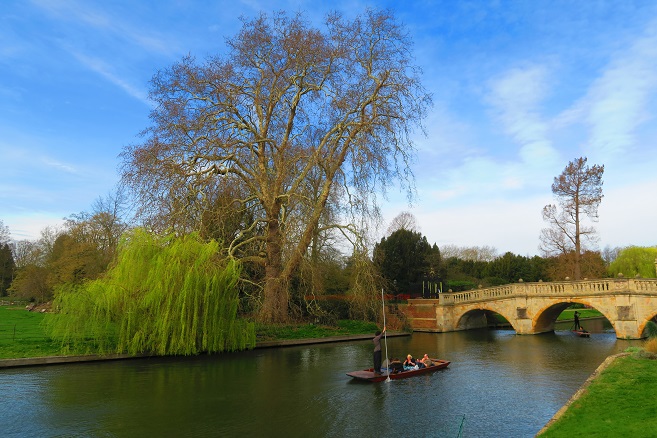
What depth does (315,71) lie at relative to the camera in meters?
25.5

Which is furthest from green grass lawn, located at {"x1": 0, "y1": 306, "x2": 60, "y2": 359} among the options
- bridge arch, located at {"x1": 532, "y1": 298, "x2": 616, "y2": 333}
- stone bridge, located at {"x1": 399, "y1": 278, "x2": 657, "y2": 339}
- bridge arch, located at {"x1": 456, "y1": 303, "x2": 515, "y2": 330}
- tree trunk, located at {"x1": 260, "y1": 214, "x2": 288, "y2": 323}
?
bridge arch, located at {"x1": 532, "y1": 298, "x2": 616, "y2": 333}

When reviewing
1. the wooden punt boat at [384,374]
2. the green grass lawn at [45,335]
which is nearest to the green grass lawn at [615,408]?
the wooden punt boat at [384,374]

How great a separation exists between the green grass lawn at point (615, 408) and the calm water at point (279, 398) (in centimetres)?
106

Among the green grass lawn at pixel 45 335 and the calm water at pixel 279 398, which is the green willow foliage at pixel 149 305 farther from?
the calm water at pixel 279 398

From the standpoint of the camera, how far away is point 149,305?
1827 centimetres

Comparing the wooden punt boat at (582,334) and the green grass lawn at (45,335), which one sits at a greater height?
the green grass lawn at (45,335)

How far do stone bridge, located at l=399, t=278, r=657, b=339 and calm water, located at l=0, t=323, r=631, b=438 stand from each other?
7.32 metres

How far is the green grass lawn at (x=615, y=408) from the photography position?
7207 mm

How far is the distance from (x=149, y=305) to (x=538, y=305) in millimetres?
22038

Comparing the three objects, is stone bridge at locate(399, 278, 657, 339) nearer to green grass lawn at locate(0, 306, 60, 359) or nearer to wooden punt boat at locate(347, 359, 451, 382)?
wooden punt boat at locate(347, 359, 451, 382)

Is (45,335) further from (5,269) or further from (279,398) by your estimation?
(5,269)

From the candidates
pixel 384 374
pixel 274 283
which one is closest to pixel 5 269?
pixel 274 283

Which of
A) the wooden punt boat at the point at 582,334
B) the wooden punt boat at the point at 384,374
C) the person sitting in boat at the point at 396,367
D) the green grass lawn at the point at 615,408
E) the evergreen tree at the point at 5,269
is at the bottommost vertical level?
the wooden punt boat at the point at 582,334

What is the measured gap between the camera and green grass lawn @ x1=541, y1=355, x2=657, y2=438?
7.21 meters
